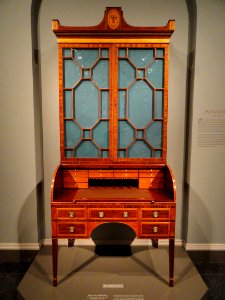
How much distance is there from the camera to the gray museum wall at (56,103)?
2373mm

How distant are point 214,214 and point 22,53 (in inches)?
98.6

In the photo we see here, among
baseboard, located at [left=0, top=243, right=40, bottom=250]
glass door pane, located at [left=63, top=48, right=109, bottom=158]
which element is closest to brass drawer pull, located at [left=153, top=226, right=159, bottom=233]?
glass door pane, located at [left=63, top=48, right=109, bottom=158]

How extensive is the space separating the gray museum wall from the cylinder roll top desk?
463mm

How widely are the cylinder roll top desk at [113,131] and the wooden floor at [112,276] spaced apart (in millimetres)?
144

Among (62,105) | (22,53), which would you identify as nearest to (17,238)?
(62,105)

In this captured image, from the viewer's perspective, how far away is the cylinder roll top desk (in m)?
1.97

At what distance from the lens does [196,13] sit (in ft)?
7.70

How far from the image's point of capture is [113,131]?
85.2 inches

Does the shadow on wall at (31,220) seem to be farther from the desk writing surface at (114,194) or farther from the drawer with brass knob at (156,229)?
the drawer with brass knob at (156,229)

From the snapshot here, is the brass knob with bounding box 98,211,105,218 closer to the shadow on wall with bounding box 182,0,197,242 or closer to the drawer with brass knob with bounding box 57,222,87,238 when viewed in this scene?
the drawer with brass knob with bounding box 57,222,87,238

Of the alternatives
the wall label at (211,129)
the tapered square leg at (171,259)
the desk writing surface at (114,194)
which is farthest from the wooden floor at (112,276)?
the wall label at (211,129)

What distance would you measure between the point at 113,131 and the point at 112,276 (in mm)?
1283

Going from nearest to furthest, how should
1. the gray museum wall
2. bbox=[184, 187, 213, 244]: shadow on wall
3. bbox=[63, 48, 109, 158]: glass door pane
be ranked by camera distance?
bbox=[63, 48, 109, 158]: glass door pane
the gray museum wall
bbox=[184, 187, 213, 244]: shadow on wall

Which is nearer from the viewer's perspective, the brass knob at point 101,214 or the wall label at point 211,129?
the brass knob at point 101,214
